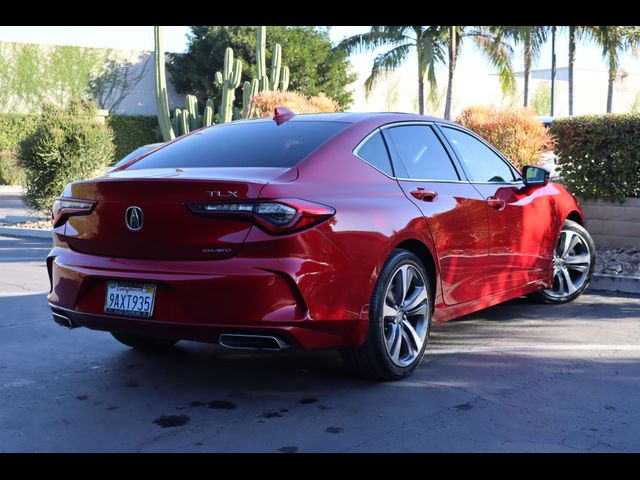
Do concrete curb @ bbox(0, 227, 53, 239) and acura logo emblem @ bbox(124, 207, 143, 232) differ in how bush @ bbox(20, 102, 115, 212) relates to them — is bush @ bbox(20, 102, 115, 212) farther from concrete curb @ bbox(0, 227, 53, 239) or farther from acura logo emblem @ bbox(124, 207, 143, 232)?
acura logo emblem @ bbox(124, 207, 143, 232)

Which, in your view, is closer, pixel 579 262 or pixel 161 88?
pixel 579 262

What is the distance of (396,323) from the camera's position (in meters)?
4.80

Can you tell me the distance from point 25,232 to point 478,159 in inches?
393

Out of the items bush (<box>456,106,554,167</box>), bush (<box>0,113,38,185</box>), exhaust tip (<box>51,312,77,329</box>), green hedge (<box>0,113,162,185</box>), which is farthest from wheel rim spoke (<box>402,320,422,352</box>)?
green hedge (<box>0,113,162,185</box>)

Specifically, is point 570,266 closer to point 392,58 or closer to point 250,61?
point 392,58

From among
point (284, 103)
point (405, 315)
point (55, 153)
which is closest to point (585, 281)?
point (405, 315)

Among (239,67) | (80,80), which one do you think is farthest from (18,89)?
(239,67)

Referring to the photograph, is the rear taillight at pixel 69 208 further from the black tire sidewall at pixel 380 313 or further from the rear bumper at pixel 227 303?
the black tire sidewall at pixel 380 313

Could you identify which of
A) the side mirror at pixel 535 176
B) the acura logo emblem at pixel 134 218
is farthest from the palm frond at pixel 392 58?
the acura logo emblem at pixel 134 218

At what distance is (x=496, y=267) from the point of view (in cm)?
585

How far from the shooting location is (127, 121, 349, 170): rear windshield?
186 inches

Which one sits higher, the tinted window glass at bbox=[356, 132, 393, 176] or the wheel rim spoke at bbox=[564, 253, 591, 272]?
the tinted window glass at bbox=[356, 132, 393, 176]

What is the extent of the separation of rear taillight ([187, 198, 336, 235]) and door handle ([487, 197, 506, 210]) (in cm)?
199

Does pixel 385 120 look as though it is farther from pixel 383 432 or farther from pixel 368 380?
pixel 383 432
